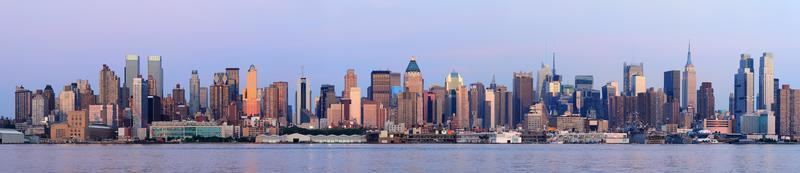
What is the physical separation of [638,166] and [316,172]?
72.6 feet

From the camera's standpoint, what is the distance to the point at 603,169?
81.5 m

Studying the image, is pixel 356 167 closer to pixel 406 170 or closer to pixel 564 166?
pixel 406 170

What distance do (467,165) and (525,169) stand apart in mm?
7871

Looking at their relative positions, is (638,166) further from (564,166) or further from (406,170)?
(406,170)

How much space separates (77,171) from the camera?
7681cm

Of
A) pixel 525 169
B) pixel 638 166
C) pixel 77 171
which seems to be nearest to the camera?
pixel 77 171

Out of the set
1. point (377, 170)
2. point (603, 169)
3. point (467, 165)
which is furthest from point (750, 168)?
point (377, 170)

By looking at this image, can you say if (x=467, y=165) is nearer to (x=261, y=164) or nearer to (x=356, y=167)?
(x=356, y=167)

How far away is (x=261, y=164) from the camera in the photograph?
303 ft

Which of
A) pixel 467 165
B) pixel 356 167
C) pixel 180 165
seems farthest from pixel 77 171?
pixel 467 165

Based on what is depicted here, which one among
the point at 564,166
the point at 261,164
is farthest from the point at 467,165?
the point at 261,164

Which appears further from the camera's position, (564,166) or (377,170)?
(564,166)

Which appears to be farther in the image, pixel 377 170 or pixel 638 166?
pixel 638 166

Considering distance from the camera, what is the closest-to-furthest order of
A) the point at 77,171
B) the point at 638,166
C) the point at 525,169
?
the point at 77,171 < the point at 525,169 < the point at 638,166
